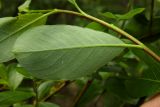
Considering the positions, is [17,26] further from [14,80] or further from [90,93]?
[90,93]

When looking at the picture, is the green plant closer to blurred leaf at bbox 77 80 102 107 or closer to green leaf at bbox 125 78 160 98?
green leaf at bbox 125 78 160 98

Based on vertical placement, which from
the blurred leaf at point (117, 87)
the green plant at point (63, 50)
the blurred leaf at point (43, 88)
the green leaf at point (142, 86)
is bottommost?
the blurred leaf at point (43, 88)

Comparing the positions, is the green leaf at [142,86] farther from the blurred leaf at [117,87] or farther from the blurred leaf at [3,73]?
the blurred leaf at [3,73]

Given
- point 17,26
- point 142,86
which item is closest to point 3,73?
point 17,26

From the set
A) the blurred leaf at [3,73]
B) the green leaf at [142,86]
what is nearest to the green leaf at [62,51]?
the green leaf at [142,86]

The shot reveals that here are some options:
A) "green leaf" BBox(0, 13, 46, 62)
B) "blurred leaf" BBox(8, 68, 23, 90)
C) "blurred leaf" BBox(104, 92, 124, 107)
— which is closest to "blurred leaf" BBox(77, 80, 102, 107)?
"blurred leaf" BBox(104, 92, 124, 107)

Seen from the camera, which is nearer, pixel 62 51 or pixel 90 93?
pixel 62 51

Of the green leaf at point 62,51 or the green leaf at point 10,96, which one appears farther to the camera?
the green leaf at point 10,96
